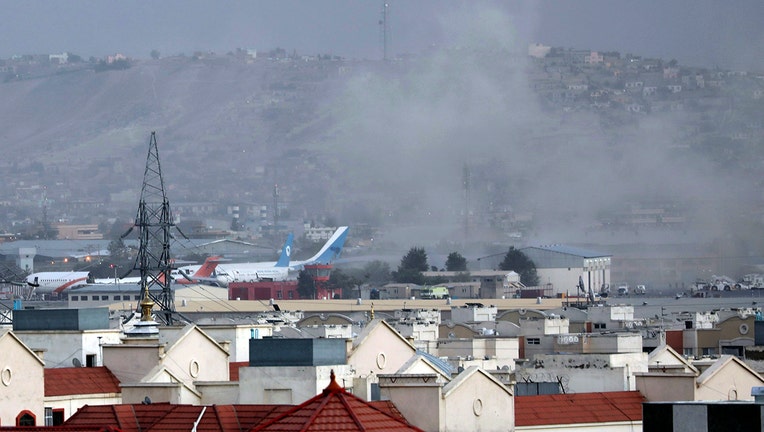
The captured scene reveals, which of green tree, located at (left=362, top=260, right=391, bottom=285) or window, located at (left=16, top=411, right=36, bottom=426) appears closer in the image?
window, located at (left=16, top=411, right=36, bottom=426)

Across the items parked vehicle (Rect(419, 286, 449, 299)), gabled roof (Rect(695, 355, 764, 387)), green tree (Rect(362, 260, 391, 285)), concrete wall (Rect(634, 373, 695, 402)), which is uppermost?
green tree (Rect(362, 260, 391, 285))

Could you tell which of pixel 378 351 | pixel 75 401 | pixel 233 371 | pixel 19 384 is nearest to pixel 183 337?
pixel 233 371

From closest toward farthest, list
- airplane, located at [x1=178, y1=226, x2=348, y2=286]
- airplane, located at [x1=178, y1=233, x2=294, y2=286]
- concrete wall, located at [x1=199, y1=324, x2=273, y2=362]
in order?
concrete wall, located at [x1=199, y1=324, x2=273, y2=362] < airplane, located at [x1=178, y1=233, x2=294, y2=286] < airplane, located at [x1=178, y1=226, x2=348, y2=286]

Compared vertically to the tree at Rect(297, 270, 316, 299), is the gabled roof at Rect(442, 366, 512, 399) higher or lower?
lower

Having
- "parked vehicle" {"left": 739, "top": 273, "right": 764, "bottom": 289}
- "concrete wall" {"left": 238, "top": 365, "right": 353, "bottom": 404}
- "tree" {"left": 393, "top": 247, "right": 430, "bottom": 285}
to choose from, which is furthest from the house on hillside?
"concrete wall" {"left": 238, "top": 365, "right": 353, "bottom": 404}

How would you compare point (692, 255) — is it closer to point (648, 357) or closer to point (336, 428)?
point (648, 357)

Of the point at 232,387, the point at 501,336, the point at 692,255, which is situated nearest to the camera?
the point at 232,387

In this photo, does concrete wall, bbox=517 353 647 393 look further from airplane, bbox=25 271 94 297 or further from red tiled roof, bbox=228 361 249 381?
airplane, bbox=25 271 94 297

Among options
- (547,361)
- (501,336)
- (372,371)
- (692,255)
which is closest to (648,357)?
(547,361)
